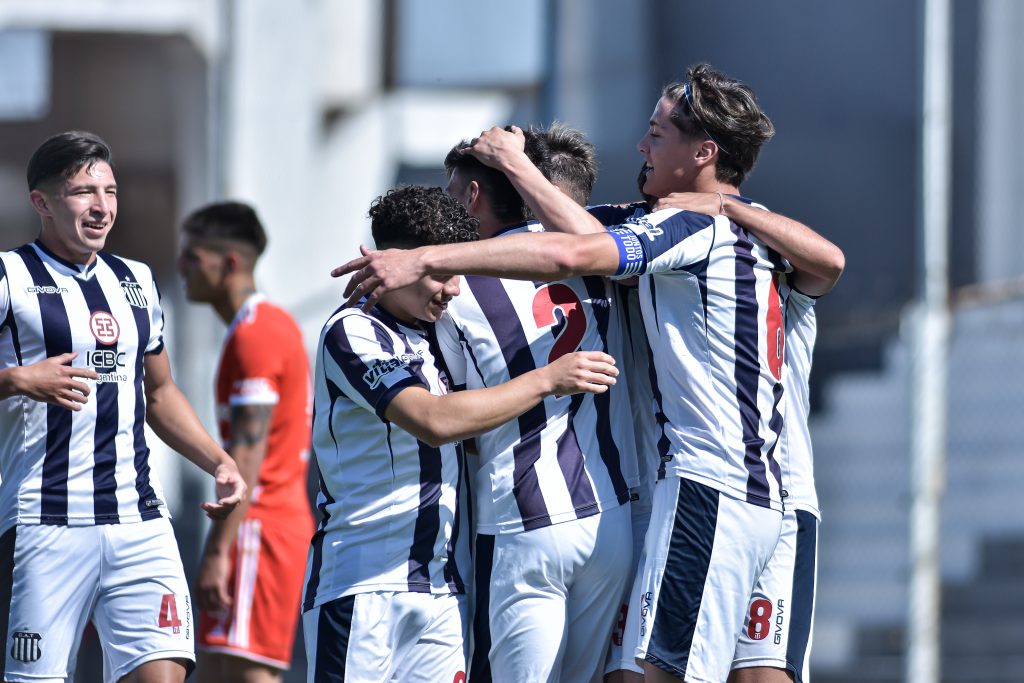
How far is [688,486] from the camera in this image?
3787 millimetres

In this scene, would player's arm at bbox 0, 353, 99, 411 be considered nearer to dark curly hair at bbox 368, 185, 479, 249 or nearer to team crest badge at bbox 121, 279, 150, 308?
team crest badge at bbox 121, 279, 150, 308

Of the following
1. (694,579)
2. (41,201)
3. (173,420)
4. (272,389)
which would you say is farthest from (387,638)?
(272,389)

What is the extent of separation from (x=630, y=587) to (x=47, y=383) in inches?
67.7

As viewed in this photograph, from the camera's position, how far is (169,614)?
429 centimetres

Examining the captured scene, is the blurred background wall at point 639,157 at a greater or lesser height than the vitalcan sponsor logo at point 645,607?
greater

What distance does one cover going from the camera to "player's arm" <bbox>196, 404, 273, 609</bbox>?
5.67m

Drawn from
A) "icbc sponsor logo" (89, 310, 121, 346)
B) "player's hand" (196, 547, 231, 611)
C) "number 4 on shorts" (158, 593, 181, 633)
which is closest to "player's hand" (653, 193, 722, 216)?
"icbc sponsor logo" (89, 310, 121, 346)

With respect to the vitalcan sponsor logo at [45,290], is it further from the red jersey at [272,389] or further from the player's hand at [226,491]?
the red jersey at [272,389]

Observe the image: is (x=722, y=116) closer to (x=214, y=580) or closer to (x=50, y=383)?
(x=50, y=383)

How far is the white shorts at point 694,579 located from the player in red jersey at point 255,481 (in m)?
2.36

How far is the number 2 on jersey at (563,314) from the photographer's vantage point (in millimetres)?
3941

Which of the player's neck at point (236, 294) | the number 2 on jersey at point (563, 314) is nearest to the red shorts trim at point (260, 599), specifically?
the player's neck at point (236, 294)

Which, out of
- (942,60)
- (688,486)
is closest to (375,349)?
(688,486)

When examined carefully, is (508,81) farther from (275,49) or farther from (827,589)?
(827,589)
